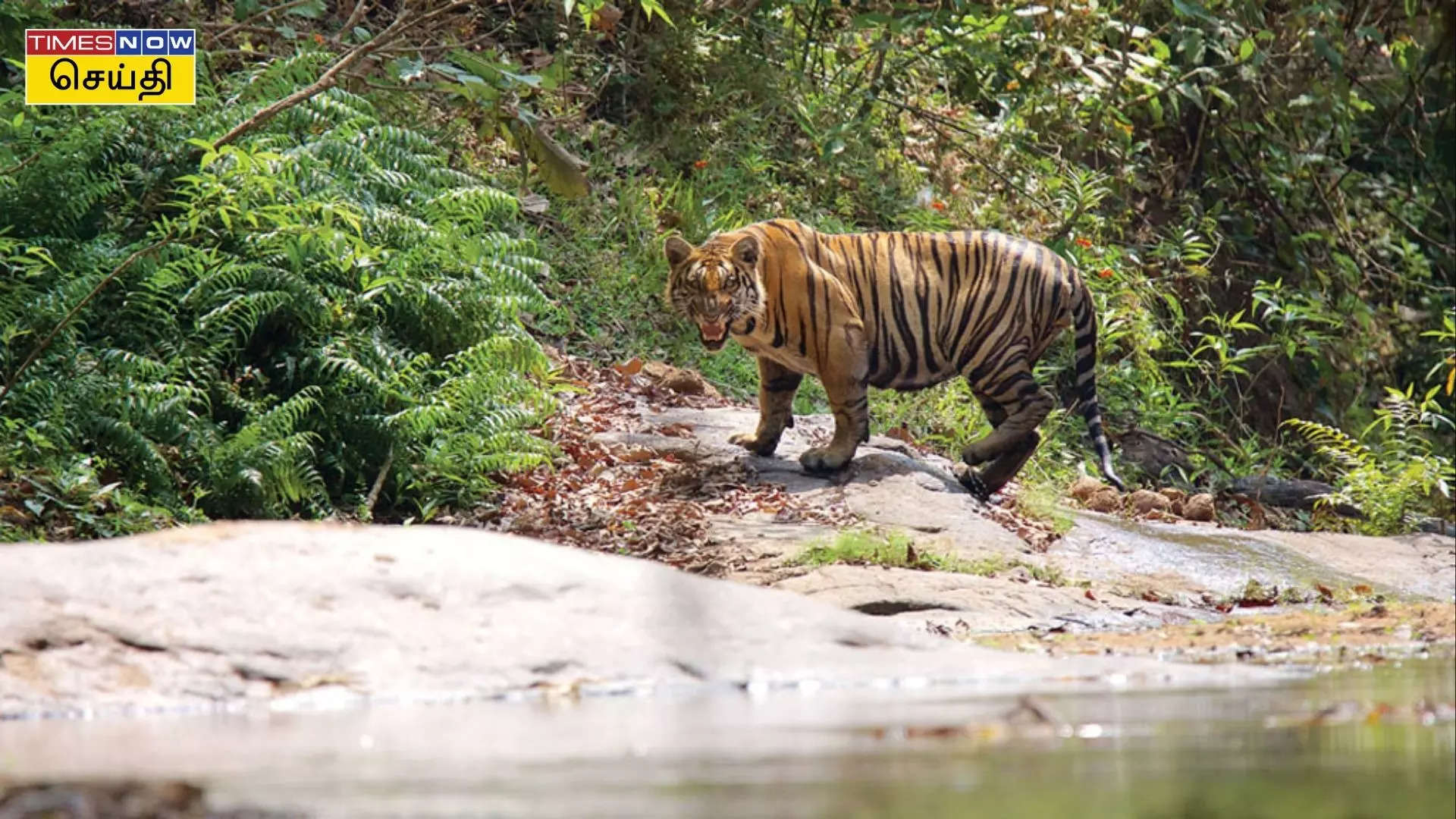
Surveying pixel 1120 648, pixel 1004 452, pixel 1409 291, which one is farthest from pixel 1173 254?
pixel 1120 648

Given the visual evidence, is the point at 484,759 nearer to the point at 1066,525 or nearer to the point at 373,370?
the point at 373,370

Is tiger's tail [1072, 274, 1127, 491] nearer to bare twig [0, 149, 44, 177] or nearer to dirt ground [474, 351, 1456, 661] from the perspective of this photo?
dirt ground [474, 351, 1456, 661]

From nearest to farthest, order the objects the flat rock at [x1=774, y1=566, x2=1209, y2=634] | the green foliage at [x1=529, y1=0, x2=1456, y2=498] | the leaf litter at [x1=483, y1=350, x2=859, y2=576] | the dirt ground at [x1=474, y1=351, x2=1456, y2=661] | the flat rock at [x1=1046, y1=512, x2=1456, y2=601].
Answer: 1. the dirt ground at [x1=474, y1=351, x2=1456, y2=661]
2. the flat rock at [x1=774, y1=566, x2=1209, y2=634]
3. the leaf litter at [x1=483, y1=350, x2=859, y2=576]
4. the flat rock at [x1=1046, y1=512, x2=1456, y2=601]
5. the green foliage at [x1=529, y1=0, x2=1456, y2=498]

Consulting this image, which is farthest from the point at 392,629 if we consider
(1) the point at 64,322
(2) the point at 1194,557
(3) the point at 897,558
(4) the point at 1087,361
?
(4) the point at 1087,361

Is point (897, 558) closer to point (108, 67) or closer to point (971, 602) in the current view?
point (971, 602)

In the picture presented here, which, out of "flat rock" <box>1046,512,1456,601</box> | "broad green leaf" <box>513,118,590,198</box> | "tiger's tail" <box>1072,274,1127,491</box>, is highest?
"broad green leaf" <box>513,118,590,198</box>

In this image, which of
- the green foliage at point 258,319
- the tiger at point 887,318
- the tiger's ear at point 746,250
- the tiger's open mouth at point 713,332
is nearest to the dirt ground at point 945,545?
the tiger at point 887,318

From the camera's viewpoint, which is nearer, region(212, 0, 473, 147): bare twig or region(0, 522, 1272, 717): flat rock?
region(0, 522, 1272, 717): flat rock

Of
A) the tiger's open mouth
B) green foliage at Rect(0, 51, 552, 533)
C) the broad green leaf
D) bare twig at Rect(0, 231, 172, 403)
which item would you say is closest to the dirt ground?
green foliage at Rect(0, 51, 552, 533)

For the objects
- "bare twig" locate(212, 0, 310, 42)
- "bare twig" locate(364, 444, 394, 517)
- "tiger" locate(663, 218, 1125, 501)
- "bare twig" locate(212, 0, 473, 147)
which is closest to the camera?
"bare twig" locate(364, 444, 394, 517)

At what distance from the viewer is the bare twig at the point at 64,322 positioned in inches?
304

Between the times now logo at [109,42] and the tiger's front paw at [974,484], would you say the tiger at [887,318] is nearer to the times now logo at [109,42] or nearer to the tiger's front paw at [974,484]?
the tiger's front paw at [974,484]

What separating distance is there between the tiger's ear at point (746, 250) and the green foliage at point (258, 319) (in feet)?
3.41

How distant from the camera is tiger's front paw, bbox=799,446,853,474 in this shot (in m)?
9.24
